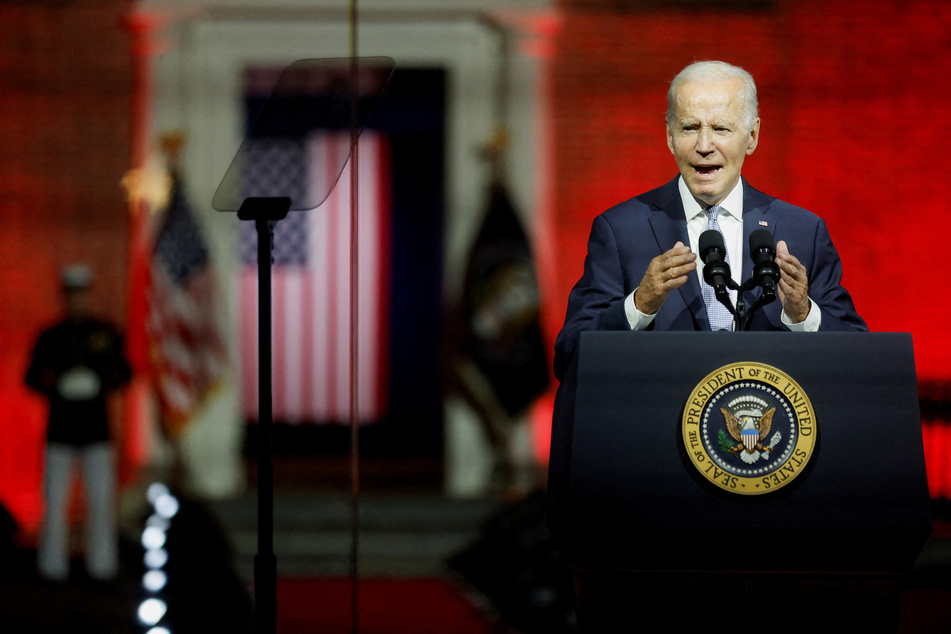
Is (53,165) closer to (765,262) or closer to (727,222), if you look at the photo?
(727,222)

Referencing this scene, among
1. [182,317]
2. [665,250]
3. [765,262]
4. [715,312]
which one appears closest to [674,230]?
[665,250]

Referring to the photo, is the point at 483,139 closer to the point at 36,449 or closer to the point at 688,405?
the point at 36,449

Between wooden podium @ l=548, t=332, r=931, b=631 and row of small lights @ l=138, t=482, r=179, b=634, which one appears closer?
wooden podium @ l=548, t=332, r=931, b=631

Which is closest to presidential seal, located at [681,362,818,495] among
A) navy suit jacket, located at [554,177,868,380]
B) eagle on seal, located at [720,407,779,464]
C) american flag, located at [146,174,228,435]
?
eagle on seal, located at [720,407,779,464]

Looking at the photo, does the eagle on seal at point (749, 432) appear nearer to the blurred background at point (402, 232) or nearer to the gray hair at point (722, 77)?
the gray hair at point (722, 77)

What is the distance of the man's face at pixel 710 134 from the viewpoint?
158 cm

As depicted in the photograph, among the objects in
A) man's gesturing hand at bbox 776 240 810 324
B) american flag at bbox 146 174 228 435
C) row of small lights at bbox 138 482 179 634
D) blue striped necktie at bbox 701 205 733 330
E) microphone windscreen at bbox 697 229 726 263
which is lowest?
row of small lights at bbox 138 482 179 634

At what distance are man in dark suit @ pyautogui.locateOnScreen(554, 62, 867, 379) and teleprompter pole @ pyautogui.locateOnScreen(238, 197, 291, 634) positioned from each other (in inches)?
28.1

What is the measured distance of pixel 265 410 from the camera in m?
1.99

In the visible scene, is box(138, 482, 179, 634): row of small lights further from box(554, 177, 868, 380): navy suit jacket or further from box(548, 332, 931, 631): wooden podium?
box(548, 332, 931, 631): wooden podium

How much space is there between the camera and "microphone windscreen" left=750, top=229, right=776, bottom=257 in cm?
143

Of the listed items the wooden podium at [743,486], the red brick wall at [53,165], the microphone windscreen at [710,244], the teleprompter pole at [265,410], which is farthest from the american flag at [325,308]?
the wooden podium at [743,486]

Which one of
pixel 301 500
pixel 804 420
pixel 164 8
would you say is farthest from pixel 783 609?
pixel 164 8

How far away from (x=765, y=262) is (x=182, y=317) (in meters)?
3.53
